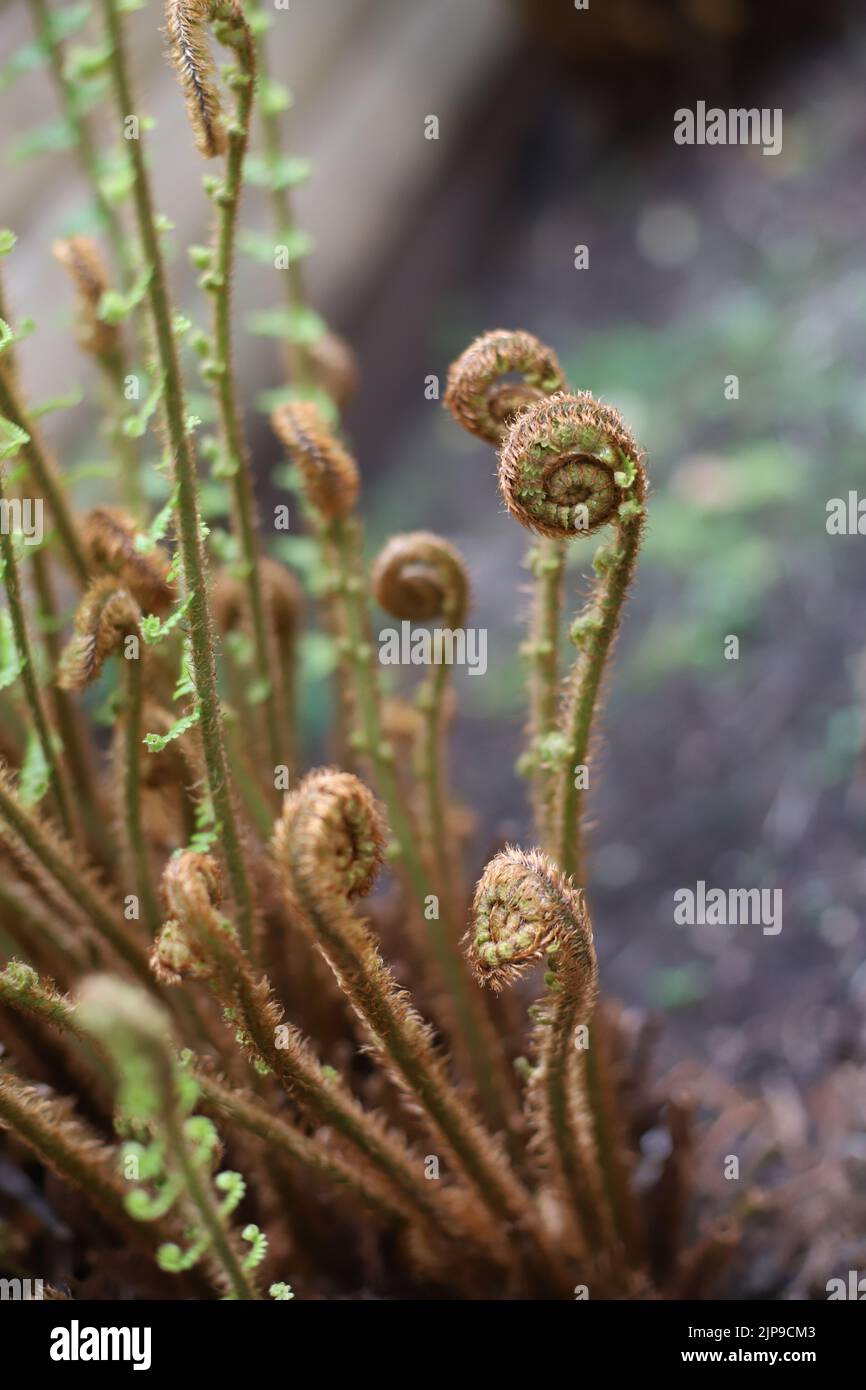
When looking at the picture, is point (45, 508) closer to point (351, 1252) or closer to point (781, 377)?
point (351, 1252)

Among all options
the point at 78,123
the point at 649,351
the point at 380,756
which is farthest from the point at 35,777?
the point at 649,351

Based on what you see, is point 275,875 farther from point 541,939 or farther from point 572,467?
point 572,467

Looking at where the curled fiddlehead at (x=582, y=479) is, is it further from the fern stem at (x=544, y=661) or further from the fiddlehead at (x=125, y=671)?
the fiddlehead at (x=125, y=671)

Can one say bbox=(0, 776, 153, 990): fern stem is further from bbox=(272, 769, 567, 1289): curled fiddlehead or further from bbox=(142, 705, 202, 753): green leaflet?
bbox=(272, 769, 567, 1289): curled fiddlehead

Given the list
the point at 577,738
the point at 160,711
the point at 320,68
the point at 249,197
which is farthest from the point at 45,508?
the point at 320,68

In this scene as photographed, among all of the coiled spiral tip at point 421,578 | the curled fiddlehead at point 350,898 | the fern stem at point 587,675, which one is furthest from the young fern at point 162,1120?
the coiled spiral tip at point 421,578
